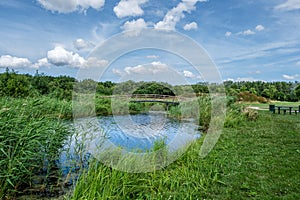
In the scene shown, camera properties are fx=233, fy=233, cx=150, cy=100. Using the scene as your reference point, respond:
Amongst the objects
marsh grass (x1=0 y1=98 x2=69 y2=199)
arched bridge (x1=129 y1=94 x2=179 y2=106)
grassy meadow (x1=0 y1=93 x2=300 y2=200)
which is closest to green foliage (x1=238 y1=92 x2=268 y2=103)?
arched bridge (x1=129 y1=94 x2=179 y2=106)

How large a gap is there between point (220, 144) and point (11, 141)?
498 cm

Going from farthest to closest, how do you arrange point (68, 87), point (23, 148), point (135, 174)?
point (68, 87) < point (135, 174) < point (23, 148)

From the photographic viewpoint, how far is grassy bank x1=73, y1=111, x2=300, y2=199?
316 cm

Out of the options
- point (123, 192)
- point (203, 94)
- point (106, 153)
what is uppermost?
point (203, 94)

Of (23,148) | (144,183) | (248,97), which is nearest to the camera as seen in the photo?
(23,148)

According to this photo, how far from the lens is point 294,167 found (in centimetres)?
432

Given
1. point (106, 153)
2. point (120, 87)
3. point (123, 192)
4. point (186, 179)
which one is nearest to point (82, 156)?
point (106, 153)

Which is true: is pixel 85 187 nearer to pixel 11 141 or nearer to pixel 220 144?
pixel 11 141

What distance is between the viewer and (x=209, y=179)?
3.78 meters

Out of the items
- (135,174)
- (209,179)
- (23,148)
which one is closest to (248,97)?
(209,179)

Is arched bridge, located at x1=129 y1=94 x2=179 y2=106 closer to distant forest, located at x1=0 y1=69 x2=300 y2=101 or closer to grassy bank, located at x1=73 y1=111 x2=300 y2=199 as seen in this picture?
distant forest, located at x1=0 y1=69 x2=300 y2=101

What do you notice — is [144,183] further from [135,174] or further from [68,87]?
[68,87]

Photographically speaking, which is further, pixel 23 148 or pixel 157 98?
Result: pixel 157 98

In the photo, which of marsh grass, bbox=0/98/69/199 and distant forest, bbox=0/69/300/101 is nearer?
marsh grass, bbox=0/98/69/199
